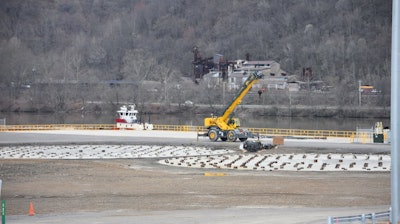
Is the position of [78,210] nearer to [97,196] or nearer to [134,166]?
[97,196]

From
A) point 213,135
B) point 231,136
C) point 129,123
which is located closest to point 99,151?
point 213,135

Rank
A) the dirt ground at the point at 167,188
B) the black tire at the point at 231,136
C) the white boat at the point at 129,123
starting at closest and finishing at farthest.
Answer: the dirt ground at the point at 167,188, the black tire at the point at 231,136, the white boat at the point at 129,123

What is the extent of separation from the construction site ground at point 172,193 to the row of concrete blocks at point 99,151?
134 inches

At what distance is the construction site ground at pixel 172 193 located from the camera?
1188 inches

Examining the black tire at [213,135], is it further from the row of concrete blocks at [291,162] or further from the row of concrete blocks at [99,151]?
the row of concrete blocks at [291,162]

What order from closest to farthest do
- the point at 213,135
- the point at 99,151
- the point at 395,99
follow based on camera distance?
1. the point at 395,99
2. the point at 99,151
3. the point at 213,135

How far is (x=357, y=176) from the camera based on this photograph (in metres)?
44.9

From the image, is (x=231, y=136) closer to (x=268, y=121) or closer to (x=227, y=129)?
(x=227, y=129)

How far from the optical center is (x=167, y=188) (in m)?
39.4

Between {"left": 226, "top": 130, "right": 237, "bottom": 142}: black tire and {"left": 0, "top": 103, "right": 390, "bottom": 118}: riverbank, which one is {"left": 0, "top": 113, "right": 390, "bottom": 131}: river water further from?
{"left": 226, "top": 130, "right": 237, "bottom": 142}: black tire

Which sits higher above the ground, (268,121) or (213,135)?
(268,121)

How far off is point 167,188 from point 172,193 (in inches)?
77.1

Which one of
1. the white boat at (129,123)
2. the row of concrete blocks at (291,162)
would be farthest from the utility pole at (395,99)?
the white boat at (129,123)

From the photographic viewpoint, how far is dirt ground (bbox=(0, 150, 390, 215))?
33781mm
